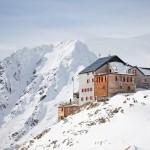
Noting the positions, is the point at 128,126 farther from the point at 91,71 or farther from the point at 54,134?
the point at 91,71

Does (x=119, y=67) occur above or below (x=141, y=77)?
above

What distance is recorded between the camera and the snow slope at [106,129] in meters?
71.7

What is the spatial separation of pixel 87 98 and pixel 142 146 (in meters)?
42.5

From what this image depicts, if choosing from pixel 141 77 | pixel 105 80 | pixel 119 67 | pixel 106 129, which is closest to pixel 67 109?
pixel 105 80

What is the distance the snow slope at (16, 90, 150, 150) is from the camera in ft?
235

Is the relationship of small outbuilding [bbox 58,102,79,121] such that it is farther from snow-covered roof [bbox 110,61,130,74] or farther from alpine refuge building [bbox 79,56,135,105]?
snow-covered roof [bbox 110,61,130,74]

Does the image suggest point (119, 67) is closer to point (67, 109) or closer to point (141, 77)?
point (141, 77)

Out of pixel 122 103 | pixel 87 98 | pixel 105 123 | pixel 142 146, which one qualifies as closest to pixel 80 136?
pixel 105 123

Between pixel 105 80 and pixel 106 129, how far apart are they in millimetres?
24136

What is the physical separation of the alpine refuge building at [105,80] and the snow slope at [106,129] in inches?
348

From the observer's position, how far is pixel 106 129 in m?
78.4

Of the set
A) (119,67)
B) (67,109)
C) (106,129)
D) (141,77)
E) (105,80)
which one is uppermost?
(119,67)

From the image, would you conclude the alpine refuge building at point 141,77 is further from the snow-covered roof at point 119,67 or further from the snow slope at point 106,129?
the snow slope at point 106,129

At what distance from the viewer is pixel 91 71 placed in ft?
352
